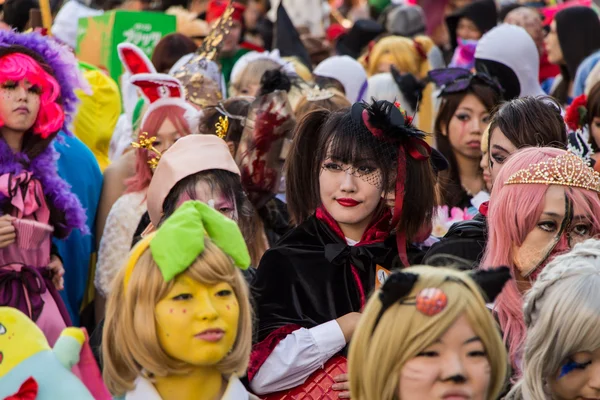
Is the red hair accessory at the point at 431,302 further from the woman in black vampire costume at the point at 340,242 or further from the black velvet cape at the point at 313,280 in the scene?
the black velvet cape at the point at 313,280

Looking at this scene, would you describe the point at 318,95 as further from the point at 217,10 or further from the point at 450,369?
the point at 217,10

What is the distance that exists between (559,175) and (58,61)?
2704 millimetres

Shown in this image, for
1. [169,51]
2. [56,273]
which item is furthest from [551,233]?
[169,51]

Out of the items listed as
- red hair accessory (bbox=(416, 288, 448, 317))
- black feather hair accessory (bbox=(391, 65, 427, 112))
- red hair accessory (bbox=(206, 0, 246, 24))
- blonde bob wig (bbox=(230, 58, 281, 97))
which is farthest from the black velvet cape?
red hair accessory (bbox=(206, 0, 246, 24))

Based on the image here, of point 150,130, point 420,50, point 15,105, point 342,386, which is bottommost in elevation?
point 342,386

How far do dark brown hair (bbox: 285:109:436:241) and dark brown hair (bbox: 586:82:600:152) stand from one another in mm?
1578

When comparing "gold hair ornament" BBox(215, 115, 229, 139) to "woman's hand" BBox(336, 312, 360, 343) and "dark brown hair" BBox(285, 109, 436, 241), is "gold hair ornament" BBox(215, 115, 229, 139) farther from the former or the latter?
"woman's hand" BBox(336, 312, 360, 343)

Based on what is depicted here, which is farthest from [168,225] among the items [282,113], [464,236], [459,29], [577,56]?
[459,29]

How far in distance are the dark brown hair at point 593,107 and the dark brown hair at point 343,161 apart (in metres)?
1.58

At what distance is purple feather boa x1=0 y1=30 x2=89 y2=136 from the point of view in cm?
598

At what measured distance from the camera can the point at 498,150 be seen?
5.78 meters

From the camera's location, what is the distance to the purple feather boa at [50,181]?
18.9ft

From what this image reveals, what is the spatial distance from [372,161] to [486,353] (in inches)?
64.8

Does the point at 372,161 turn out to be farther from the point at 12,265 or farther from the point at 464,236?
the point at 12,265
